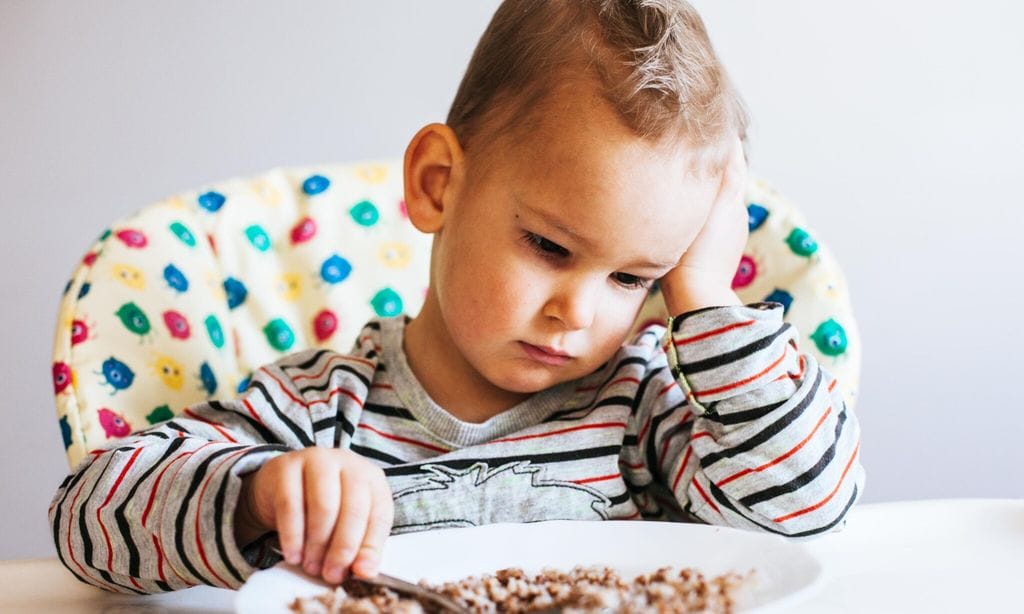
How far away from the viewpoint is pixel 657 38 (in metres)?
0.85

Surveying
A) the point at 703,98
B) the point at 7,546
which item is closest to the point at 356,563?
the point at 703,98

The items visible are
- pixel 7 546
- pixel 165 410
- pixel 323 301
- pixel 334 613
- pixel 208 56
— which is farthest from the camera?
pixel 7 546

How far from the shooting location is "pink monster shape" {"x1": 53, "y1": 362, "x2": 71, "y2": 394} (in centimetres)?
100

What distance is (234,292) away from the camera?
1170mm

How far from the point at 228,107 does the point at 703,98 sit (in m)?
1.07

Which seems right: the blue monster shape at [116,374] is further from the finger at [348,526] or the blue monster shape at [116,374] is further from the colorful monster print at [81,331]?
the finger at [348,526]

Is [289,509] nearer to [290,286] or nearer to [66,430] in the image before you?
[66,430]

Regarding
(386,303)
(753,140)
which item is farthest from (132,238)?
(753,140)

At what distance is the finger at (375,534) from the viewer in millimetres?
632

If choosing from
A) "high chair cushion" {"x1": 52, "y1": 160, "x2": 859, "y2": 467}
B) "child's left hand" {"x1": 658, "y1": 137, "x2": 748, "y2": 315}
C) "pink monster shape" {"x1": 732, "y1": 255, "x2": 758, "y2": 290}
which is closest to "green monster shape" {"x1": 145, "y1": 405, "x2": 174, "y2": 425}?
"high chair cushion" {"x1": 52, "y1": 160, "x2": 859, "y2": 467}

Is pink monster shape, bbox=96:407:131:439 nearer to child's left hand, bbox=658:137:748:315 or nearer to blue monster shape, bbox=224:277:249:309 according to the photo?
blue monster shape, bbox=224:277:249:309

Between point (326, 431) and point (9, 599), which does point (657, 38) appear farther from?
point (9, 599)

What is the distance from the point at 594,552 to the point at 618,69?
0.35 m

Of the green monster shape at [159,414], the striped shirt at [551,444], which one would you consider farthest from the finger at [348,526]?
the green monster shape at [159,414]
